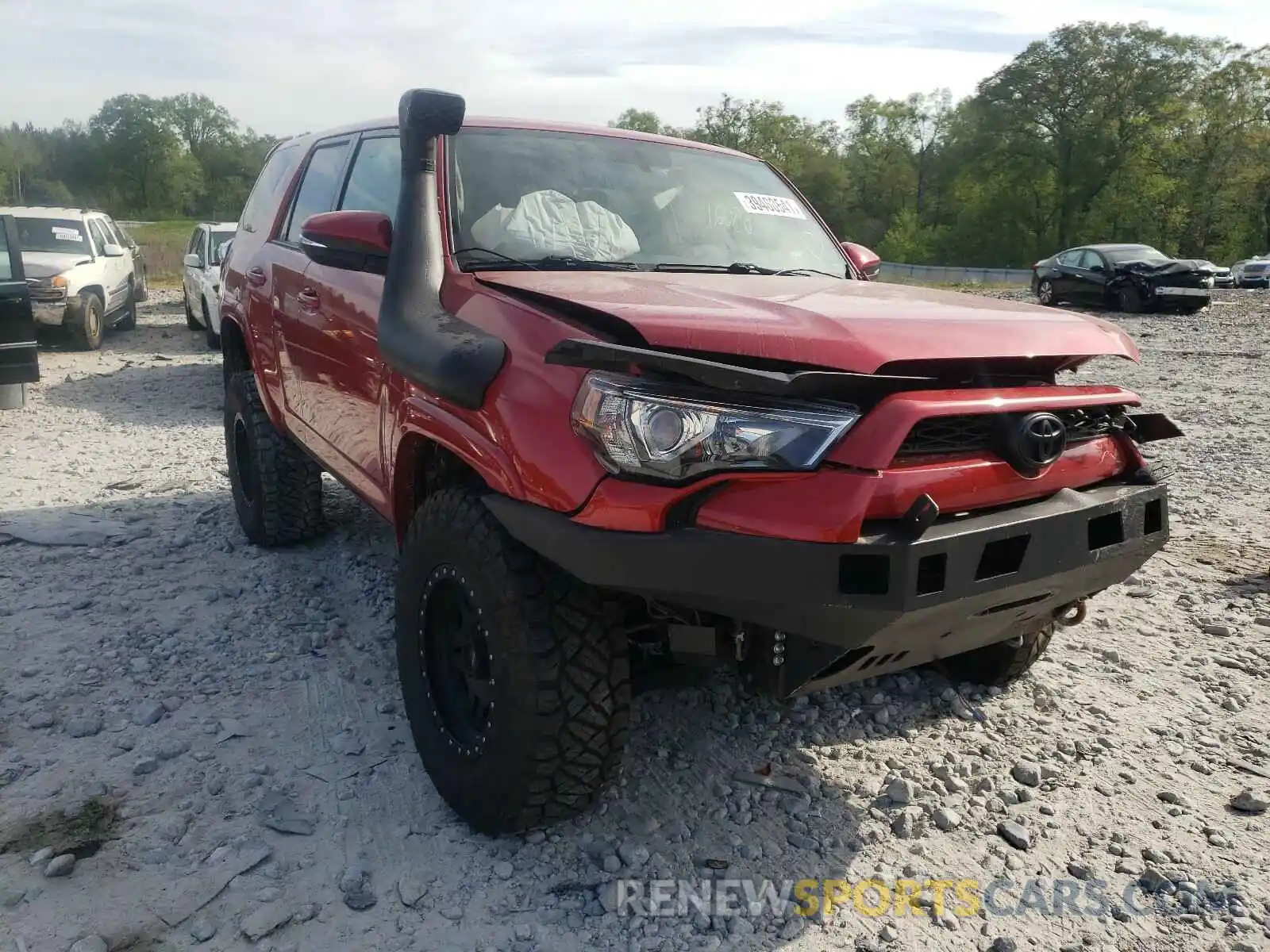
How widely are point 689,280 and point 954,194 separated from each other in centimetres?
6676

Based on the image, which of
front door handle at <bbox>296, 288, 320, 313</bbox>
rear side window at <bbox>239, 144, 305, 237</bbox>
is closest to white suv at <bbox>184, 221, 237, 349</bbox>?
rear side window at <bbox>239, 144, 305, 237</bbox>

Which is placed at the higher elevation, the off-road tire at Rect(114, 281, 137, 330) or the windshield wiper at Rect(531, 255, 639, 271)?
the windshield wiper at Rect(531, 255, 639, 271)

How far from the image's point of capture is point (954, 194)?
6350 cm

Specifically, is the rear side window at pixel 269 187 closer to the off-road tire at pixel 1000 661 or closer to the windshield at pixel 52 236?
the off-road tire at pixel 1000 661

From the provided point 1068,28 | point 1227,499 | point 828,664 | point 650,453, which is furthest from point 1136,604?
point 1068,28

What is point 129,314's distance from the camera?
14289 millimetres

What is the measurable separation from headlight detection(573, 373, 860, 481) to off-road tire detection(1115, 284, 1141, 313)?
18.4m

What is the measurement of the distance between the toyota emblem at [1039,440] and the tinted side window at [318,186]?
2.88 meters

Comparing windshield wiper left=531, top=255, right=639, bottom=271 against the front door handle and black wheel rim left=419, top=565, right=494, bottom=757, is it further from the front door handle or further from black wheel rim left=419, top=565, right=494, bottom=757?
the front door handle

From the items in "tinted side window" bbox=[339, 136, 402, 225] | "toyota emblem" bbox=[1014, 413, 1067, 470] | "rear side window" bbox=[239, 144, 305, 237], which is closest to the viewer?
"toyota emblem" bbox=[1014, 413, 1067, 470]

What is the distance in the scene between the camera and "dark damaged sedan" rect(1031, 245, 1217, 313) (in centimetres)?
1728

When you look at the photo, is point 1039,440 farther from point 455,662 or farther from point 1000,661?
point 455,662

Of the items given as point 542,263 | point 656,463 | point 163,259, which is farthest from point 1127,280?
point 163,259

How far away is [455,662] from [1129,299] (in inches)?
734
